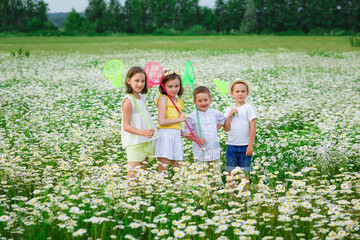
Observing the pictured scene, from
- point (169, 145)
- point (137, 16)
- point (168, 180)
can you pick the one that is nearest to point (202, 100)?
point (169, 145)

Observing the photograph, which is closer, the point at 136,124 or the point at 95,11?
the point at 136,124

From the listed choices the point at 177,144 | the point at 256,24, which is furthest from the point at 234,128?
the point at 256,24

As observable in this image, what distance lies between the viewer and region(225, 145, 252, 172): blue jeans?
4.86m

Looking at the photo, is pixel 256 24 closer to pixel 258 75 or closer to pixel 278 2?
pixel 278 2

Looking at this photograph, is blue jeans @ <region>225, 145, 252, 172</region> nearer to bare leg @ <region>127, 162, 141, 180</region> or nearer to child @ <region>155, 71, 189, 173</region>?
child @ <region>155, 71, 189, 173</region>

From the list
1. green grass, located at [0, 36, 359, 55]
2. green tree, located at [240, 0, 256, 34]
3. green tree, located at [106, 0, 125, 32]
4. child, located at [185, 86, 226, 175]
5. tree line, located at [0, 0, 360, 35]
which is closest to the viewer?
child, located at [185, 86, 226, 175]

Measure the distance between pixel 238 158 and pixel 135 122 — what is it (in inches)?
58.9

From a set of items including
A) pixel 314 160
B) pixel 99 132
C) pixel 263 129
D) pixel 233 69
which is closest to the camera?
pixel 314 160

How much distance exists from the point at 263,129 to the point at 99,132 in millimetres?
3331

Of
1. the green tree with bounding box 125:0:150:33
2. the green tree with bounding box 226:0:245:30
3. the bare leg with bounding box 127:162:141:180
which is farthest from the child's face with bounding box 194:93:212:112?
the green tree with bounding box 226:0:245:30

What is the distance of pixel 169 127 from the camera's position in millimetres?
4902

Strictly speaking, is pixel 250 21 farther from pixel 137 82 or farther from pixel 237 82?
pixel 137 82

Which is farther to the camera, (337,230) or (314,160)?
(314,160)

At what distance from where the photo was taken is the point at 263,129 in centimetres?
748
